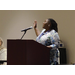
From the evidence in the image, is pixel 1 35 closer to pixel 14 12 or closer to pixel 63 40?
pixel 14 12

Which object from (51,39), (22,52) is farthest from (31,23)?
(22,52)

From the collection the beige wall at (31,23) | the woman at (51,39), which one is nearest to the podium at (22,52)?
the woman at (51,39)

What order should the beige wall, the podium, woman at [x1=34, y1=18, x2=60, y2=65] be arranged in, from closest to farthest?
1. the podium
2. woman at [x1=34, y1=18, x2=60, y2=65]
3. the beige wall

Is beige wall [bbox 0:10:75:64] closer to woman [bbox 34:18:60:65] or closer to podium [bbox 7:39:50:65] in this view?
woman [bbox 34:18:60:65]

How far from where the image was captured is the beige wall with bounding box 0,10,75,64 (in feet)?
15.2

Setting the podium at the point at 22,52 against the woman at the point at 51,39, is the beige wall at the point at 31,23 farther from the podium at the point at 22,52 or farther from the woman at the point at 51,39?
the podium at the point at 22,52

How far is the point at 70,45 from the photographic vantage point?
15.3ft

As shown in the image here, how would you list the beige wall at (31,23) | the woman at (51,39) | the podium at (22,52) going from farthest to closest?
the beige wall at (31,23) → the woman at (51,39) → the podium at (22,52)

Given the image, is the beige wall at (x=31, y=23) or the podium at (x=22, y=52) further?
the beige wall at (x=31, y=23)

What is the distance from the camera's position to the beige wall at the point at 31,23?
15.2 feet

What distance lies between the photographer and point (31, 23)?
565 cm

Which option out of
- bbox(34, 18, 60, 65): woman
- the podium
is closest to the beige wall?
bbox(34, 18, 60, 65): woman
